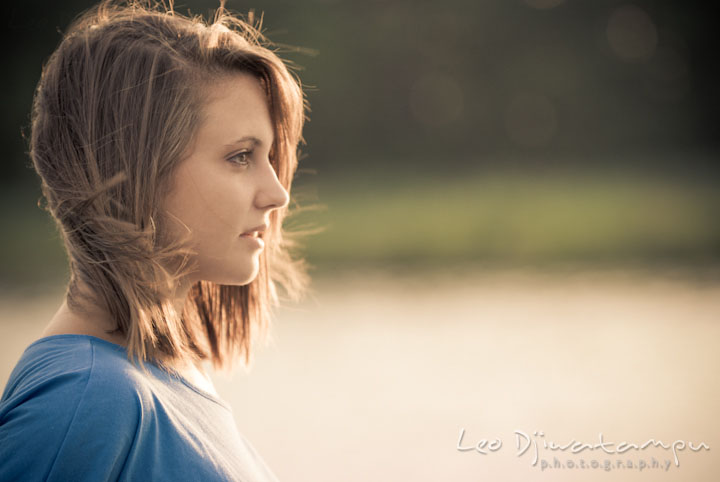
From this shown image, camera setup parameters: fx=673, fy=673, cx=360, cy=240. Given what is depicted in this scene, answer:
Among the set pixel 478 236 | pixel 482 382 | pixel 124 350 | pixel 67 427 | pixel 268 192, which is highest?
pixel 478 236

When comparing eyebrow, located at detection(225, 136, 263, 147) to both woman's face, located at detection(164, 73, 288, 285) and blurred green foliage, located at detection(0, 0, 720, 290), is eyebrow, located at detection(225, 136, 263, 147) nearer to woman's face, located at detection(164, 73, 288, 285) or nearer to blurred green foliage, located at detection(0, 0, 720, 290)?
woman's face, located at detection(164, 73, 288, 285)

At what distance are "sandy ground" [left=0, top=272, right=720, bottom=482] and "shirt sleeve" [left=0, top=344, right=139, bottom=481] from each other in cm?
168

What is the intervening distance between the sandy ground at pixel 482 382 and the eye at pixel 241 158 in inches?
54.4

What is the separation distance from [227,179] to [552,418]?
2614 mm

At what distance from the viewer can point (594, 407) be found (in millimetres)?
3465

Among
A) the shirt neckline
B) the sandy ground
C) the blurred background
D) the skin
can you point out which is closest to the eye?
the skin

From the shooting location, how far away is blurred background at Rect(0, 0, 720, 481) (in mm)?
3365

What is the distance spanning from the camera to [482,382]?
12.7 feet

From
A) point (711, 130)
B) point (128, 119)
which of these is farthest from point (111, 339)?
point (711, 130)

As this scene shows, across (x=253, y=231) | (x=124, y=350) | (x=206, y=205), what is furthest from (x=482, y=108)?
(x=124, y=350)

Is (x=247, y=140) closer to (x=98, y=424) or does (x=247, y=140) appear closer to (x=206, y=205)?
(x=206, y=205)

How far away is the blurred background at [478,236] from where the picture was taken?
3365mm

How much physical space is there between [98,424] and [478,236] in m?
8.73

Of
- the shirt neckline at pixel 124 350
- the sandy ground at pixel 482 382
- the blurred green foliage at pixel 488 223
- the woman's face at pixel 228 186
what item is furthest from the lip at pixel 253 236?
the blurred green foliage at pixel 488 223
